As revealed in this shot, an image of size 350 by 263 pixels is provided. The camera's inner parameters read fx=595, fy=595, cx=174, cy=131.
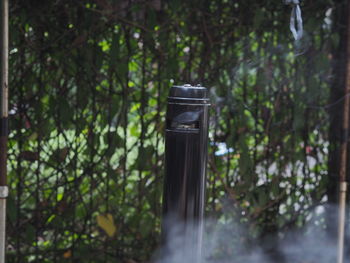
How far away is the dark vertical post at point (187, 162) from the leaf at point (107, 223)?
115 cm

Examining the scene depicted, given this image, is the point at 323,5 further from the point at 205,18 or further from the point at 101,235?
the point at 101,235

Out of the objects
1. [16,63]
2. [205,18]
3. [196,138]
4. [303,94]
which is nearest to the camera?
[196,138]

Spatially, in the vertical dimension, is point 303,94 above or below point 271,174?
above

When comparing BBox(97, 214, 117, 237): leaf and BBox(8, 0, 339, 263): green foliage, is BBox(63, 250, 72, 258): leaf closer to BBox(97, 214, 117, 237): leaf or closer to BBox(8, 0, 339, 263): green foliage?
BBox(8, 0, 339, 263): green foliage

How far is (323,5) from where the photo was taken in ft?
10.7

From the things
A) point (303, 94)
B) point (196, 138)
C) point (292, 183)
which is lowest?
point (292, 183)

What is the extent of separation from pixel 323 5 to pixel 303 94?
1.63 ft

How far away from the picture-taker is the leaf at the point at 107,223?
10.2 ft

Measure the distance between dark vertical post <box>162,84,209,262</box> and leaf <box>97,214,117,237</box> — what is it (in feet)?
3.77

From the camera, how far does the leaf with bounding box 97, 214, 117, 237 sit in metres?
3.10

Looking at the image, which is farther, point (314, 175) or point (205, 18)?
point (314, 175)

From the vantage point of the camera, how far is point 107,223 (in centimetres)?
311

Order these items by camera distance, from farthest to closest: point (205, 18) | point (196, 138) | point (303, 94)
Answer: point (303, 94), point (205, 18), point (196, 138)

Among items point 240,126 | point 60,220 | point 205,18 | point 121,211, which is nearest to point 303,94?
point 240,126
